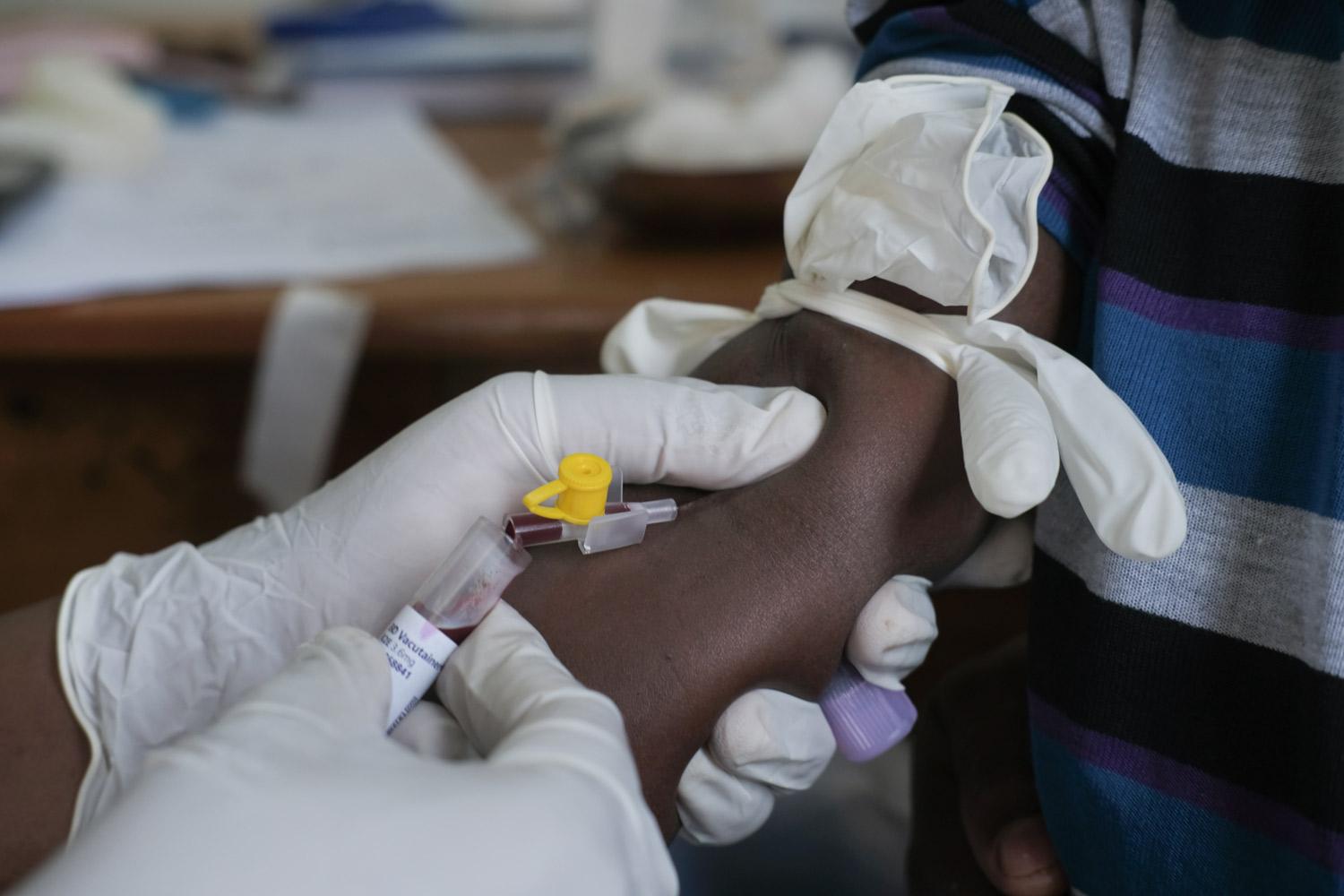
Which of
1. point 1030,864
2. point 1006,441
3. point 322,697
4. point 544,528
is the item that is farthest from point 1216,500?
point 322,697

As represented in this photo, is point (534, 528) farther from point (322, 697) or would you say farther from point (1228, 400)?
point (1228, 400)

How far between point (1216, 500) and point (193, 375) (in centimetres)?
104

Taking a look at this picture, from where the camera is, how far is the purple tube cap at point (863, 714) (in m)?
0.70

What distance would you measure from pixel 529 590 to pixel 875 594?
21 centimetres

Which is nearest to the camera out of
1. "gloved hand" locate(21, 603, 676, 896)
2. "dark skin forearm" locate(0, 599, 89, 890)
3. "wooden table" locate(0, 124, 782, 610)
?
"gloved hand" locate(21, 603, 676, 896)

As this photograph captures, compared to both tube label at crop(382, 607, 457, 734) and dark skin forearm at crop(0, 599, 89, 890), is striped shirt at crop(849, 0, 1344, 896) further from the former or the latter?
dark skin forearm at crop(0, 599, 89, 890)

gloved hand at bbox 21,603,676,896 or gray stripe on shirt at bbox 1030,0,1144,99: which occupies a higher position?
gray stripe on shirt at bbox 1030,0,1144,99

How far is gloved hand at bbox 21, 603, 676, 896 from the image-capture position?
16.4 inches

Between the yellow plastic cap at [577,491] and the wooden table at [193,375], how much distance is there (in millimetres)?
612

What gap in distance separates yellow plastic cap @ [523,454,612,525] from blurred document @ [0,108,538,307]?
776 millimetres

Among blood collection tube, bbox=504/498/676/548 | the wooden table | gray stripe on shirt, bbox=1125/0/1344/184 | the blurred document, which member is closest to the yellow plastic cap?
blood collection tube, bbox=504/498/676/548

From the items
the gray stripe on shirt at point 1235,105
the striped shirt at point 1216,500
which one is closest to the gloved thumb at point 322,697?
the striped shirt at point 1216,500

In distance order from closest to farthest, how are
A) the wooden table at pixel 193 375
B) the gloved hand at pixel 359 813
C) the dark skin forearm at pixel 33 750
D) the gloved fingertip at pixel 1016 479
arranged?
the gloved hand at pixel 359 813 → the gloved fingertip at pixel 1016 479 → the dark skin forearm at pixel 33 750 → the wooden table at pixel 193 375

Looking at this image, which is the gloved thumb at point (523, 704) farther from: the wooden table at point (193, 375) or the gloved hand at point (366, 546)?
the wooden table at point (193, 375)
